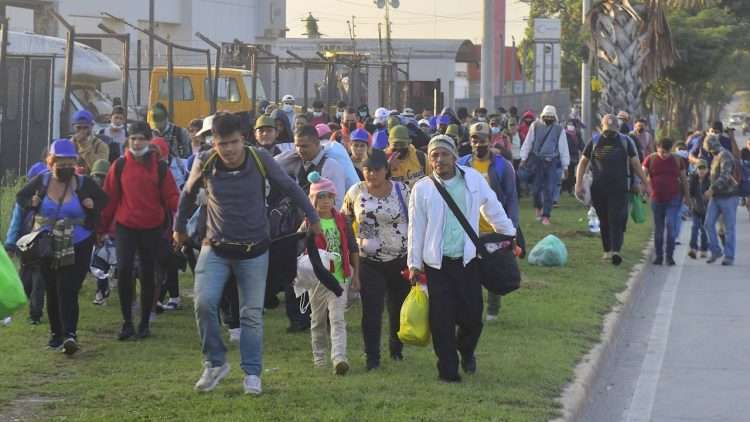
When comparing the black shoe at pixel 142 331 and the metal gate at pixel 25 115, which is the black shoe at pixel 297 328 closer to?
the black shoe at pixel 142 331

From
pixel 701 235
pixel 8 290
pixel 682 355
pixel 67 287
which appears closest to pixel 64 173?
pixel 67 287

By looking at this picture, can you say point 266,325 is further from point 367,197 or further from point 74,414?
point 74,414

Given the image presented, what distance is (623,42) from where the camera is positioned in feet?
96.5

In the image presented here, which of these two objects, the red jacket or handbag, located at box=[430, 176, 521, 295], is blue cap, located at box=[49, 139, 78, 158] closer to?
the red jacket

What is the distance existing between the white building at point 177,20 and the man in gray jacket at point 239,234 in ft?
91.5

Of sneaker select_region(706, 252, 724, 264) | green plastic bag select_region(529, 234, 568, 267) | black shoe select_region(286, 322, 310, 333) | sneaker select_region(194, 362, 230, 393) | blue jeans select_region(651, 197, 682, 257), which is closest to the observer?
sneaker select_region(194, 362, 230, 393)

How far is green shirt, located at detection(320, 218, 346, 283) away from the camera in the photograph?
999 centimetres

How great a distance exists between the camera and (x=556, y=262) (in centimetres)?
1772

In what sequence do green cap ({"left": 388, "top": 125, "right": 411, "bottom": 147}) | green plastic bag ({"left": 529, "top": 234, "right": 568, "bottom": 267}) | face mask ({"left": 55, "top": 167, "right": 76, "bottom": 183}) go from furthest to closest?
green plastic bag ({"left": 529, "top": 234, "right": 568, "bottom": 267}), green cap ({"left": 388, "top": 125, "right": 411, "bottom": 147}), face mask ({"left": 55, "top": 167, "right": 76, "bottom": 183})

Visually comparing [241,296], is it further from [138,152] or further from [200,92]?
[200,92]

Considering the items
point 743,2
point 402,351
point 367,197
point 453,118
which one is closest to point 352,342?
point 402,351

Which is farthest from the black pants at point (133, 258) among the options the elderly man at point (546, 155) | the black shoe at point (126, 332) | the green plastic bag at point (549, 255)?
the elderly man at point (546, 155)

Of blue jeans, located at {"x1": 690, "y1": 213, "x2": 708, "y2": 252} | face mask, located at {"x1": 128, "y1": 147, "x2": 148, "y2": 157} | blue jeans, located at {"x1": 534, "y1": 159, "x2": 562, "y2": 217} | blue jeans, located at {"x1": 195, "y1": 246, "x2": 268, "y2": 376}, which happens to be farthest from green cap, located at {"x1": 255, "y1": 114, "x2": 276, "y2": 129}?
blue jeans, located at {"x1": 534, "y1": 159, "x2": 562, "y2": 217}

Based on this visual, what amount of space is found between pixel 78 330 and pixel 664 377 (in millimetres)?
4612
